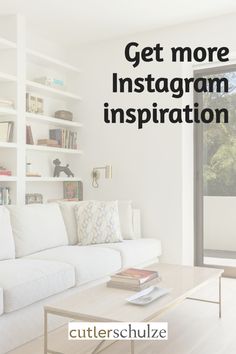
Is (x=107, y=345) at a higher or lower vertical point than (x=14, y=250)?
lower

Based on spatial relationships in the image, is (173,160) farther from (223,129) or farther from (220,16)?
(220,16)

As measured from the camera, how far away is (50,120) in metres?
4.79

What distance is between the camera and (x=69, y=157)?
5.36 meters

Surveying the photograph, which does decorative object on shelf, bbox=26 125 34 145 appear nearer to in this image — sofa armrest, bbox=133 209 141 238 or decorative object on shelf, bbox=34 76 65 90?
decorative object on shelf, bbox=34 76 65 90

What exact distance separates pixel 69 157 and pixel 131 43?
155cm

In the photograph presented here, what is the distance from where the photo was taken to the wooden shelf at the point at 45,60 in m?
4.54

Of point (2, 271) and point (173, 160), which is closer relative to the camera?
point (2, 271)

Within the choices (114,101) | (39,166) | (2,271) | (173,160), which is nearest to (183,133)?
(173,160)

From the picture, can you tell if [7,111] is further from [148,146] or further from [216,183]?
[216,183]

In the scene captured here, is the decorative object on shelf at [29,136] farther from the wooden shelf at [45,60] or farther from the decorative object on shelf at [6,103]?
the wooden shelf at [45,60]

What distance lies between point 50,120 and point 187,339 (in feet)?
9.44

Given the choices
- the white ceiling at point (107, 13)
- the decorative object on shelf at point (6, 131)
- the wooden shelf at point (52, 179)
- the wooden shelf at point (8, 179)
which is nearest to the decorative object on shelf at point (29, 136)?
the decorative object on shelf at point (6, 131)

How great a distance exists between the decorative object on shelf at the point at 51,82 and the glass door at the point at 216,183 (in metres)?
1.57

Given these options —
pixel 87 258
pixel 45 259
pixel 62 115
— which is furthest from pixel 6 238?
pixel 62 115
